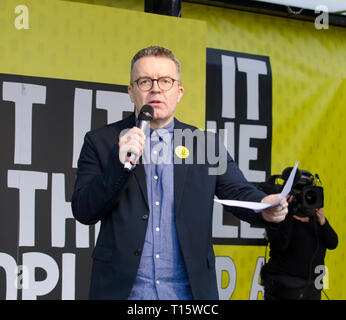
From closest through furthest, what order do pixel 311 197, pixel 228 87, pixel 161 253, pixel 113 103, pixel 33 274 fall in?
pixel 161 253 → pixel 33 274 → pixel 113 103 → pixel 311 197 → pixel 228 87

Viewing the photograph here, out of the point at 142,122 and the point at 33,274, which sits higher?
the point at 142,122

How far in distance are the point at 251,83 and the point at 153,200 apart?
2.80 metres

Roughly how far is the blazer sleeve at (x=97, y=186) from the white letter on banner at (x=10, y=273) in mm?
1616

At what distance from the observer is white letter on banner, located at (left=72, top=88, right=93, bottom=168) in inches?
127

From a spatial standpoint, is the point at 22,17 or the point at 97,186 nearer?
the point at 97,186

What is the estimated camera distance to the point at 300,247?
3607mm

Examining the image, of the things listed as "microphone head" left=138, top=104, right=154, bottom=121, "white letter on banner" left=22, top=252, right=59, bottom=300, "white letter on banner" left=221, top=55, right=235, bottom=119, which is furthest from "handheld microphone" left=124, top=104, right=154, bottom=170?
"white letter on banner" left=221, top=55, right=235, bottom=119

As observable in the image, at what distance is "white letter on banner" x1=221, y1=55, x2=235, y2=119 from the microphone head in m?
2.53

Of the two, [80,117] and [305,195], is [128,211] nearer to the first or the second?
[80,117]

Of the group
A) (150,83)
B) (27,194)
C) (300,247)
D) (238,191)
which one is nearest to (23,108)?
(27,194)

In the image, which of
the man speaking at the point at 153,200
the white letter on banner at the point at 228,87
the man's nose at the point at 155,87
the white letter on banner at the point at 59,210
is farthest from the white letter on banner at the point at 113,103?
the man's nose at the point at 155,87
